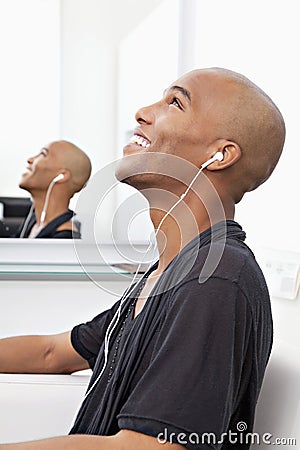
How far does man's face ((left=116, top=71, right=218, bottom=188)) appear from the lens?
4.03 feet

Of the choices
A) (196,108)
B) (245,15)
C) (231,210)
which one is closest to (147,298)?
(231,210)

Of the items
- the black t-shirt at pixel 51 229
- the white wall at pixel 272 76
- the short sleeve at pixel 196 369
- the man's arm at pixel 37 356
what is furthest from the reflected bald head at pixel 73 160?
the short sleeve at pixel 196 369

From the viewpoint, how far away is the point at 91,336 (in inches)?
57.7

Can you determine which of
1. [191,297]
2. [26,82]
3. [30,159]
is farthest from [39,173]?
[191,297]

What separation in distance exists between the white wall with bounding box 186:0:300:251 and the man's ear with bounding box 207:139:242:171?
1.03ft

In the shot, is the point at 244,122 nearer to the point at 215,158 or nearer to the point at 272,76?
the point at 215,158

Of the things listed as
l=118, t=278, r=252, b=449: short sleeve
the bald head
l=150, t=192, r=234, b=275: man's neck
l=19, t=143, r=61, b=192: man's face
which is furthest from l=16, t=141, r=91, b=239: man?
l=118, t=278, r=252, b=449: short sleeve

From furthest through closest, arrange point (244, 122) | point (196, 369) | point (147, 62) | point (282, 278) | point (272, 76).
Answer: point (147, 62) → point (272, 76) → point (282, 278) → point (244, 122) → point (196, 369)

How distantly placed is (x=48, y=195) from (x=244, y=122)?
114 centimetres

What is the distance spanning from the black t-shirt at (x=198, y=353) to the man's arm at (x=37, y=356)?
311 millimetres

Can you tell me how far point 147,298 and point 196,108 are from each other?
0.31m

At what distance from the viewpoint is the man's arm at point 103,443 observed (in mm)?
1001

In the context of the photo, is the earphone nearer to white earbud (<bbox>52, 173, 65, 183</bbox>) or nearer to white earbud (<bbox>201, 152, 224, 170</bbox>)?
white earbud (<bbox>52, 173, 65, 183</bbox>)

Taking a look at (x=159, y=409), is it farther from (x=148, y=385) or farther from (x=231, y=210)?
(x=231, y=210)
